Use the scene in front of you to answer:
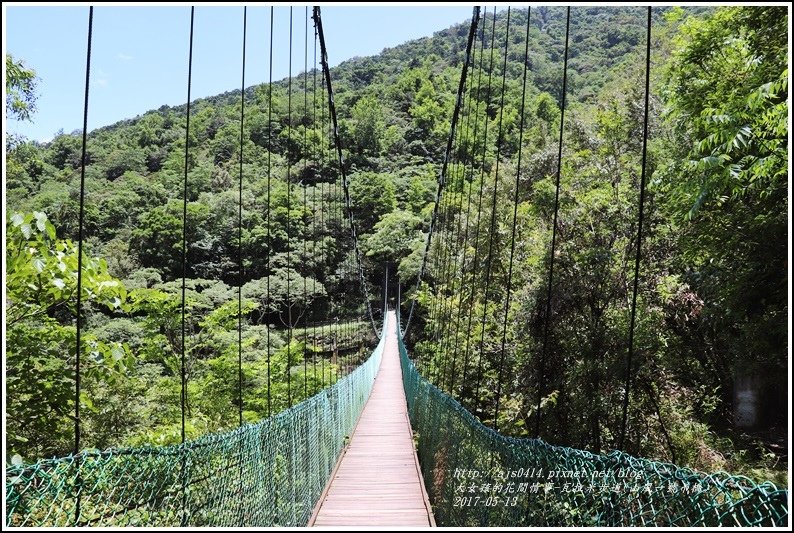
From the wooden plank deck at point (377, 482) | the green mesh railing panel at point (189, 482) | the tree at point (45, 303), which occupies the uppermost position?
the tree at point (45, 303)

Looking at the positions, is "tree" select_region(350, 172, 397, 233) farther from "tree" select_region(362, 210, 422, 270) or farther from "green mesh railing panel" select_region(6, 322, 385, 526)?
"green mesh railing panel" select_region(6, 322, 385, 526)

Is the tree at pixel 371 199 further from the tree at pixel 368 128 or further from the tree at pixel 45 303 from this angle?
the tree at pixel 45 303

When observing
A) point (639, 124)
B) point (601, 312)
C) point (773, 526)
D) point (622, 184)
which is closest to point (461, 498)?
point (773, 526)

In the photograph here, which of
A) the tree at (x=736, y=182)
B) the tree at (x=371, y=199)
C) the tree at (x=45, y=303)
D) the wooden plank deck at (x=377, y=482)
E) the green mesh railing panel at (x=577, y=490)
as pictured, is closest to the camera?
the green mesh railing panel at (x=577, y=490)

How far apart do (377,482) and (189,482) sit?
2.64 m

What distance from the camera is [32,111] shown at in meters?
5.18

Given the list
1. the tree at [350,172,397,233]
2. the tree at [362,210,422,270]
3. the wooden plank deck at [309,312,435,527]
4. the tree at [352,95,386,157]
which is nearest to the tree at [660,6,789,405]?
the wooden plank deck at [309,312,435,527]

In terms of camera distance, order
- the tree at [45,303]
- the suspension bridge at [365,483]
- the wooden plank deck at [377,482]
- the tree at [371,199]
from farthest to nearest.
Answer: the tree at [371,199], the wooden plank deck at [377,482], the tree at [45,303], the suspension bridge at [365,483]

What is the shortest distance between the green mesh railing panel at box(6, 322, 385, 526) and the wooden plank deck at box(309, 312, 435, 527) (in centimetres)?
28

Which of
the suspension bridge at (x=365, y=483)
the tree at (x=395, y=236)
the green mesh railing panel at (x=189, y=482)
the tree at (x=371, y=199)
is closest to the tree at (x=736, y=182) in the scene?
the suspension bridge at (x=365, y=483)

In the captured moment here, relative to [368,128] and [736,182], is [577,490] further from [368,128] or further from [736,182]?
[368,128]

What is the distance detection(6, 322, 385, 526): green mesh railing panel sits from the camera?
1330 millimetres

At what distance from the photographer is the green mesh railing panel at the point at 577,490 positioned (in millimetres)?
1069

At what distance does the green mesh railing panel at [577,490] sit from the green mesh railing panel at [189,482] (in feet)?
2.89
